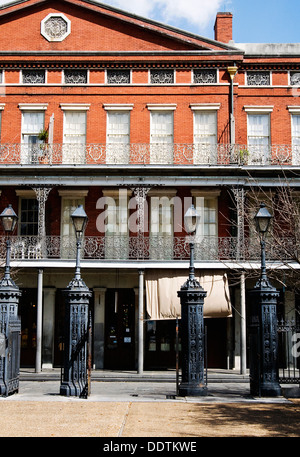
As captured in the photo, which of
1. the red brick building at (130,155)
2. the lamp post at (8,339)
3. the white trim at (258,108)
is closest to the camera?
the lamp post at (8,339)

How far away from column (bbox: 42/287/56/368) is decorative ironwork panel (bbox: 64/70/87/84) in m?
8.03

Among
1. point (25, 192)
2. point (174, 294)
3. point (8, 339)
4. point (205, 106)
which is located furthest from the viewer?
point (205, 106)

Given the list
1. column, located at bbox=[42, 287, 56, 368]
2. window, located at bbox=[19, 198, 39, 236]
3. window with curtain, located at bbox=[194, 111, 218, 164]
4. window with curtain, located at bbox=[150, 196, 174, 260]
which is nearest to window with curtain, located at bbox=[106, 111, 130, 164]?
window with curtain, located at bbox=[150, 196, 174, 260]

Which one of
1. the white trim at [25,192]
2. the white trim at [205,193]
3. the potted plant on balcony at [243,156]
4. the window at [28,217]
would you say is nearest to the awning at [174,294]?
the white trim at [205,193]

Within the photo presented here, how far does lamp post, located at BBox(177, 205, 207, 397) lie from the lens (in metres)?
12.3

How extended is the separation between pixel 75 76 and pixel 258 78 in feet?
23.5

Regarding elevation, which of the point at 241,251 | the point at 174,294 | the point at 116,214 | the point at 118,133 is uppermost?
the point at 118,133

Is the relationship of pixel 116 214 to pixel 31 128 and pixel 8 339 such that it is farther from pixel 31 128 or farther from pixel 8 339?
pixel 8 339

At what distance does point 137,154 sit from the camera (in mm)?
21578

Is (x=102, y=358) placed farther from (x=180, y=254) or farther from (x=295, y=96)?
(x=295, y=96)

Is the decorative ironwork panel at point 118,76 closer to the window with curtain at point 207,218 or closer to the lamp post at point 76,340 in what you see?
the window with curtain at point 207,218

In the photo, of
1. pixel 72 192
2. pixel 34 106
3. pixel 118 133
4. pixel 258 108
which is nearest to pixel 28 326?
pixel 72 192

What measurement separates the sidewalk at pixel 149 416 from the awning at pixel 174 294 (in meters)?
5.26

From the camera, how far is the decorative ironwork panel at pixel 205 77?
22.3 m
